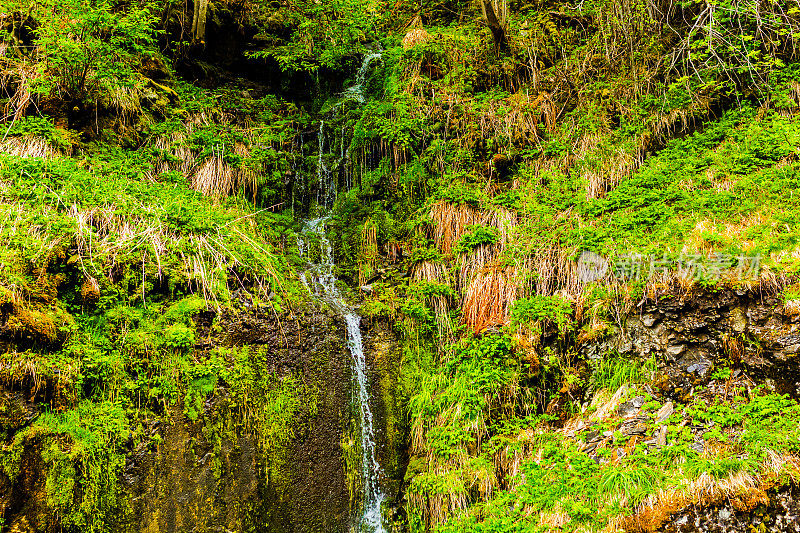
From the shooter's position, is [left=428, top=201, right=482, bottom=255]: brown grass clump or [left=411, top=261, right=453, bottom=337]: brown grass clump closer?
[left=411, top=261, right=453, bottom=337]: brown grass clump

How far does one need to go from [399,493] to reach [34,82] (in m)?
6.39

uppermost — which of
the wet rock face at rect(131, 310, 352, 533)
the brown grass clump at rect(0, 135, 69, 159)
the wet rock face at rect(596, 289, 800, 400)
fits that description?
the brown grass clump at rect(0, 135, 69, 159)

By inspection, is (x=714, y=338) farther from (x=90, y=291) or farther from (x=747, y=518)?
(x=90, y=291)

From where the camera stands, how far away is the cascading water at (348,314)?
466 centimetres

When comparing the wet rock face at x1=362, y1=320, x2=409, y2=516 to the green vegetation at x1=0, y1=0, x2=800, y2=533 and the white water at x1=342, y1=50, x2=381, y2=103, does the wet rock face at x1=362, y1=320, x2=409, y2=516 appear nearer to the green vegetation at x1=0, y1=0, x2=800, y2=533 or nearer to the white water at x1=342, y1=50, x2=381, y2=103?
the green vegetation at x1=0, y1=0, x2=800, y2=533

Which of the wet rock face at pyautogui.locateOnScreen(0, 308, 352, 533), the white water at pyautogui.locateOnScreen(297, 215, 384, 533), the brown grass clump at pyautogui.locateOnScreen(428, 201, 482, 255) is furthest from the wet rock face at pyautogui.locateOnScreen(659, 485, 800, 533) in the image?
the brown grass clump at pyautogui.locateOnScreen(428, 201, 482, 255)

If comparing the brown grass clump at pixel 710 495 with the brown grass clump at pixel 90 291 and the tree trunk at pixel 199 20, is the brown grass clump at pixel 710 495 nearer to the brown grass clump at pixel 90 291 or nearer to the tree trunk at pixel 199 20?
the brown grass clump at pixel 90 291

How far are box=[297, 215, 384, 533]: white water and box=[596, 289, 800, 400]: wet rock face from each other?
2.45m

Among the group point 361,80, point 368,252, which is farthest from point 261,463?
point 361,80

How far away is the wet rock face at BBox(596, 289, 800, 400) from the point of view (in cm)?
346

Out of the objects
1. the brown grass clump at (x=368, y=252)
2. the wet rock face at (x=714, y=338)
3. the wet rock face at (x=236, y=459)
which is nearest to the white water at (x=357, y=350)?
the wet rock face at (x=236, y=459)

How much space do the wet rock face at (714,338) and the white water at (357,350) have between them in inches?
96.4

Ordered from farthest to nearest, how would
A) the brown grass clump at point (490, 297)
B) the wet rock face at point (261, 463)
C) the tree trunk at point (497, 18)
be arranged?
the tree trunk at point (497, 18) < the brown grass clump at point (490, 297) < the wet rock face at point (261, 463)

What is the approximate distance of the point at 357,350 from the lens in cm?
527
